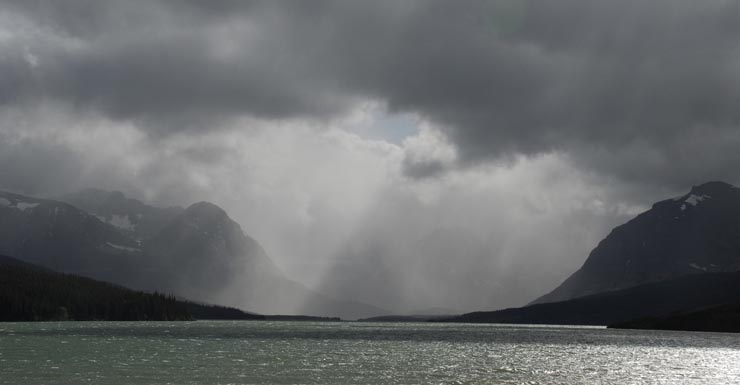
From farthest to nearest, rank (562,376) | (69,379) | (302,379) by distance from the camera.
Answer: (562,376) → (302,379) → (69,379)

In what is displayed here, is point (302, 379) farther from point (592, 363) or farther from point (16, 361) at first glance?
point (592, 363)

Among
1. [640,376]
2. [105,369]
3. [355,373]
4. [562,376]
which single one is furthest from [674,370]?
[105,369]

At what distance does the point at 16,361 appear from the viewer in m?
91.9

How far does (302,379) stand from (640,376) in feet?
156

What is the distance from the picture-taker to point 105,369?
84.4m

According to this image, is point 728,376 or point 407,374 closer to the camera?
point 407,374

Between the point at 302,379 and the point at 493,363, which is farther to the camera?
the point at 493,363

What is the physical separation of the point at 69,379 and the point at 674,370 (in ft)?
282

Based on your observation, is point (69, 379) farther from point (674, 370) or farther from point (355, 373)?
point (674, 370)

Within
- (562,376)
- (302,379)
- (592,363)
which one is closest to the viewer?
(302,379)

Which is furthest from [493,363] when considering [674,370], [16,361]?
[16,361]

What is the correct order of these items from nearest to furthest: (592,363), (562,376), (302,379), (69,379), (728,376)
Answer: (69,379) < (302,379) < (562,376) < (728,376) < (592,363)

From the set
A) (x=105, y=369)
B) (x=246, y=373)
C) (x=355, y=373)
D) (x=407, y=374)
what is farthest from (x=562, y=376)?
(x=105, y=369)


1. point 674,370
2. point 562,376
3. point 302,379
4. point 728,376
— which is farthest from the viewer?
point 674,370
